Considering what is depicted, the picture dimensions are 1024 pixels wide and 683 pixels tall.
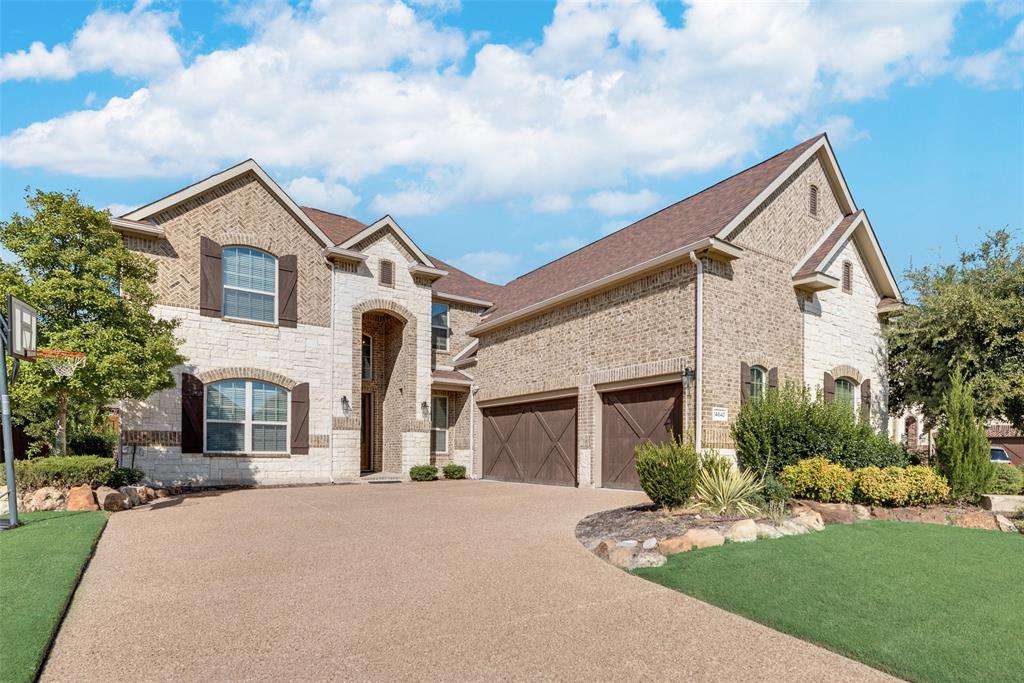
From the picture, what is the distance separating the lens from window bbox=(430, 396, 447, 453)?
2367 centimetres

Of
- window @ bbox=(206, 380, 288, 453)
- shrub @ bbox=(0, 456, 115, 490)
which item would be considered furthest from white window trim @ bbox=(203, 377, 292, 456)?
shrub @ bbox=(0, 456, 115, 490)

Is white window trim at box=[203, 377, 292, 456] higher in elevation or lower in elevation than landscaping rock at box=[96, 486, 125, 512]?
higher

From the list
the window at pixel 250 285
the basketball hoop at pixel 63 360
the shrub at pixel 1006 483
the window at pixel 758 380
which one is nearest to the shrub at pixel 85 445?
the basketball hoop at pixel 63 360

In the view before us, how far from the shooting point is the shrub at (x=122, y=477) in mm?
13883

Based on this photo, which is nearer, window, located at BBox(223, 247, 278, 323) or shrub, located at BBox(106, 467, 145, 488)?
shrub, located at BBox(106, 467, 145, 488)

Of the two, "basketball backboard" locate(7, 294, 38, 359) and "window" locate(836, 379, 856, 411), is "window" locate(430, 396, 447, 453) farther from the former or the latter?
"basketball backboard" locate(7, 294, 38, 359)

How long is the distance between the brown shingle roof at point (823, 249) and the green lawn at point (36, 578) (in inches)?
629

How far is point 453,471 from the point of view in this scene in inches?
878

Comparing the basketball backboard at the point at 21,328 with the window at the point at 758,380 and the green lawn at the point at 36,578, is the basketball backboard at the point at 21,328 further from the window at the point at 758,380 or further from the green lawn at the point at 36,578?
the window at the point at 758,380

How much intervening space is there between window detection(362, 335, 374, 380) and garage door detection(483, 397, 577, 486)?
166 inches

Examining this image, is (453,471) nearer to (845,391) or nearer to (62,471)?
(62,471)

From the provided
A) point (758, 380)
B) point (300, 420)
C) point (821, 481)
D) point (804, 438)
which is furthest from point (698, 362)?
point (300, 420)

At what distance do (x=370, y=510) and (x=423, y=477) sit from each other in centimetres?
840

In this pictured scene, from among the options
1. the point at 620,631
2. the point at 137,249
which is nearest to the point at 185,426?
the point at 137,249
